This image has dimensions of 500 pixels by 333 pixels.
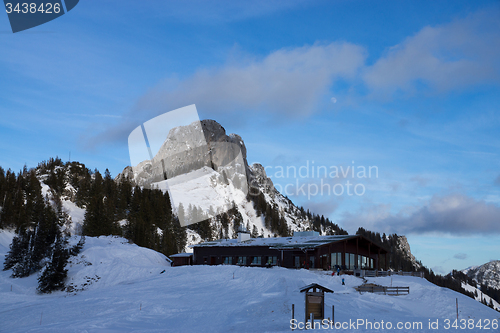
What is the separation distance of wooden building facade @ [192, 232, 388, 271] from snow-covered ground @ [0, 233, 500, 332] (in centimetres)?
589

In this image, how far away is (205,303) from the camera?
2564 centimetres

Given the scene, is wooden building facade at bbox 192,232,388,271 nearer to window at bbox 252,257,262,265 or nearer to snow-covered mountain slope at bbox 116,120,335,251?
window at bbox 252,257,262,265

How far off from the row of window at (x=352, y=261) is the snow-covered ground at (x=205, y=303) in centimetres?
780

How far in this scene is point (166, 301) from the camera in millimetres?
26250

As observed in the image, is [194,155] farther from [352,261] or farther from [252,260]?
[352,261]

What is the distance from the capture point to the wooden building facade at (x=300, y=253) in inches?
1628

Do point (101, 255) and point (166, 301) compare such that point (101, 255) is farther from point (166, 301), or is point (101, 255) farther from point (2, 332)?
point (2, 332)

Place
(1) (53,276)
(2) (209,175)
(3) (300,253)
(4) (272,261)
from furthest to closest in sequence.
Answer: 1. (2) (209,175)
2. (4) (272,261)
3. (3) (300,253)
4. (1) (53,276)

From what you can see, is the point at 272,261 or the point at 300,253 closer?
the point at 300,253

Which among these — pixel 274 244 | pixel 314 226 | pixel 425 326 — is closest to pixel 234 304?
pixel 425 326

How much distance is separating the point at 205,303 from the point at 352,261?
2536 cm

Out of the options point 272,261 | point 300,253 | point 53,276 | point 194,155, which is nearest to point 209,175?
point 194,155

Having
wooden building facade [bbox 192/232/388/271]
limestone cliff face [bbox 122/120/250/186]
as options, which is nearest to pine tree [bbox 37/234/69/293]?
wooden building facade [bbox 192/232/388/271]

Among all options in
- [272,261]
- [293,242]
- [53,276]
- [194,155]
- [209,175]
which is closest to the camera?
[53,276]
